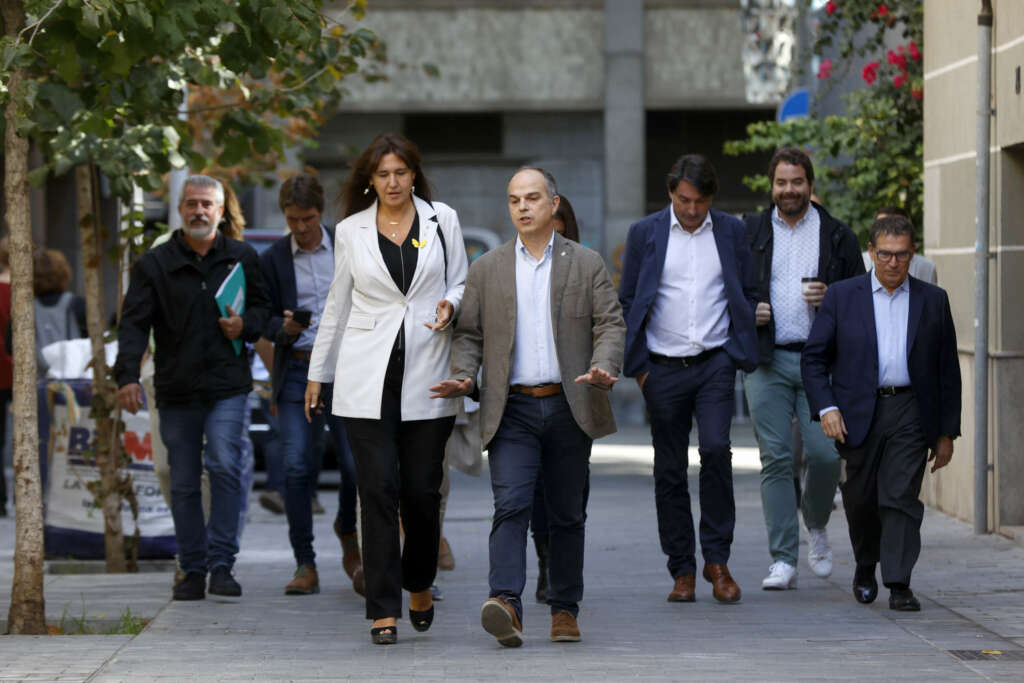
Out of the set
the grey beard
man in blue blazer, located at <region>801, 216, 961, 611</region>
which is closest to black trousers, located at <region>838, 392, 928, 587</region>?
man in blue blazer, located at <region>801, 216, 961, 611</region>

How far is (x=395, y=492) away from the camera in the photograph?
793cm

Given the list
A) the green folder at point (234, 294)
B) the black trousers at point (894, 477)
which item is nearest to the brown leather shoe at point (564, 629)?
the black trousers at point (894, 477)

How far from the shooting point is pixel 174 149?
10.2 m

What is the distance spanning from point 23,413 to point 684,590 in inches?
120

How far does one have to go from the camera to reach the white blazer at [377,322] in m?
7.89

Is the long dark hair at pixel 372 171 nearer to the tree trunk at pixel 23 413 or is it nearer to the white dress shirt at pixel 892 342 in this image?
the tree trunk at pixel 23 413

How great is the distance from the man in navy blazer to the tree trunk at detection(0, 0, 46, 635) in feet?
4.59

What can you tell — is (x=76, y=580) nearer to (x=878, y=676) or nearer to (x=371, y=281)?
(x=371, y=281)

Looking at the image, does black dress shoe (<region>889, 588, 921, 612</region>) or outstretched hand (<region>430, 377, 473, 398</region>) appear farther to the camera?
black dress shoe (<region>889, 588, 921, 612</region>)

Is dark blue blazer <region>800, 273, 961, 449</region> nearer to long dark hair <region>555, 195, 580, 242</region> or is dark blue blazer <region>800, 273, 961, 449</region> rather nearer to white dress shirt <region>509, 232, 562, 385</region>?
long dark hair <region>555, 195, 580, 242</region>

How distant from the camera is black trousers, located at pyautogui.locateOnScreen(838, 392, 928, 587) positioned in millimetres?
8625

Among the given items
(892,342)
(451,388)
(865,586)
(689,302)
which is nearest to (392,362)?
(451,388)

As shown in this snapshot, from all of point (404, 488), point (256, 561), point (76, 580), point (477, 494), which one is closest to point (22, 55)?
point (404, 488)

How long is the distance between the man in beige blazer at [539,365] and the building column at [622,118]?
2181 centimetres
